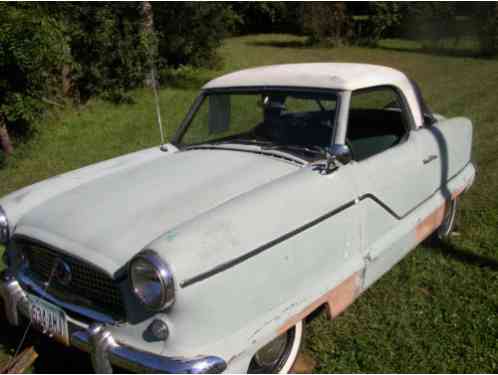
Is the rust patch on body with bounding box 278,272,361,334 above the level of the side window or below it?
below

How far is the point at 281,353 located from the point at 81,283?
1116mm

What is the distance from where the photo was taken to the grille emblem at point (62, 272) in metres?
2.31

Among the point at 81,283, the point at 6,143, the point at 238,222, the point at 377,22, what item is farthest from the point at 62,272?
the point at 377,22

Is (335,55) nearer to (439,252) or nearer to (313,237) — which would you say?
(439,252)

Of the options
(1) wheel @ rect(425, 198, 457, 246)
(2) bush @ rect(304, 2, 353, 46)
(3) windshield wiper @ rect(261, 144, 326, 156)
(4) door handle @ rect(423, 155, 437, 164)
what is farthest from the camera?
(2) bush @ rect(304, 2, 353, 46)

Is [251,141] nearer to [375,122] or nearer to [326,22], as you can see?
[375,122]

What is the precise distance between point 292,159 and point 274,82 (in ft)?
A: 2.11

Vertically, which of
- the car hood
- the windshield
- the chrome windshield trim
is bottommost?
the chrome windshield trim

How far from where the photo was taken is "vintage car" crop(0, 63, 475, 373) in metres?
2.00

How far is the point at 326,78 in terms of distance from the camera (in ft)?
9.93

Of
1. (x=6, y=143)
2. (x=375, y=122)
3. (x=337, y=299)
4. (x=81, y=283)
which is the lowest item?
(x=6, y=143)

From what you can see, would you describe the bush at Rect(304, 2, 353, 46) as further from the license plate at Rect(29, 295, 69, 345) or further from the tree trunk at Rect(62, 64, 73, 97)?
the license plate at Rect(29, 295, 69, 345)

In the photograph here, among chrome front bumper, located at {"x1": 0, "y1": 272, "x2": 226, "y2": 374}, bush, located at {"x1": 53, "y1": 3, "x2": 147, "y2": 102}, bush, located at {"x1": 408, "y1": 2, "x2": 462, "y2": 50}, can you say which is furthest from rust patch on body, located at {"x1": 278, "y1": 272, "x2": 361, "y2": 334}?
bush, located at {"x1": 408, "y1": 2, "x2": 462, "y2": 50}

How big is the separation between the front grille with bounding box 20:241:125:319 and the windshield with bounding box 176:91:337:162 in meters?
1.38
